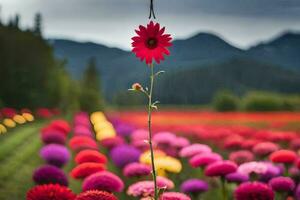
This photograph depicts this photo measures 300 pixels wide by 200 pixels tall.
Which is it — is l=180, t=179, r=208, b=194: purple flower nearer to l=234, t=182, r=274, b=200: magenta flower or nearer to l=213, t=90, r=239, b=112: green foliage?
l=234, t=182, r=274, b=200: magenta flower

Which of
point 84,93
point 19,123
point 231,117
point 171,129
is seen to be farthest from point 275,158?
point 84,93

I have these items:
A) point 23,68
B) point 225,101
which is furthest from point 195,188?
point 23,68

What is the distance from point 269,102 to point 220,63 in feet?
6.22

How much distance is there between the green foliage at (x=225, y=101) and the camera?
20.3 metres

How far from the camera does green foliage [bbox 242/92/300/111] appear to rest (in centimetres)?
1677

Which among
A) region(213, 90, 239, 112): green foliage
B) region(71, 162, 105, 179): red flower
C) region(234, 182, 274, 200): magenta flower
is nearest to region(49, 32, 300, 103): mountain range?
region(213, 90, 239, 112): green foliage

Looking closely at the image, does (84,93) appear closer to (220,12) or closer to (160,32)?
(220,12)

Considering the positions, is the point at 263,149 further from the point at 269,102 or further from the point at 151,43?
the point at 269,102

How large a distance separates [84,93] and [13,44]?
862 cm

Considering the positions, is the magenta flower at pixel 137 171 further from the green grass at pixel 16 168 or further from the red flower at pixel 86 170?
the green grass at pixel 16 168

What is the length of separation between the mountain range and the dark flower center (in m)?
2.54

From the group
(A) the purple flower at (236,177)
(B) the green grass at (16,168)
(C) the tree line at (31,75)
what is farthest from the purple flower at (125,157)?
(C) the tree line at (31,75)

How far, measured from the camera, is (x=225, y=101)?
20.9 meters

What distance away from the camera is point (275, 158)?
5715 millimetres
